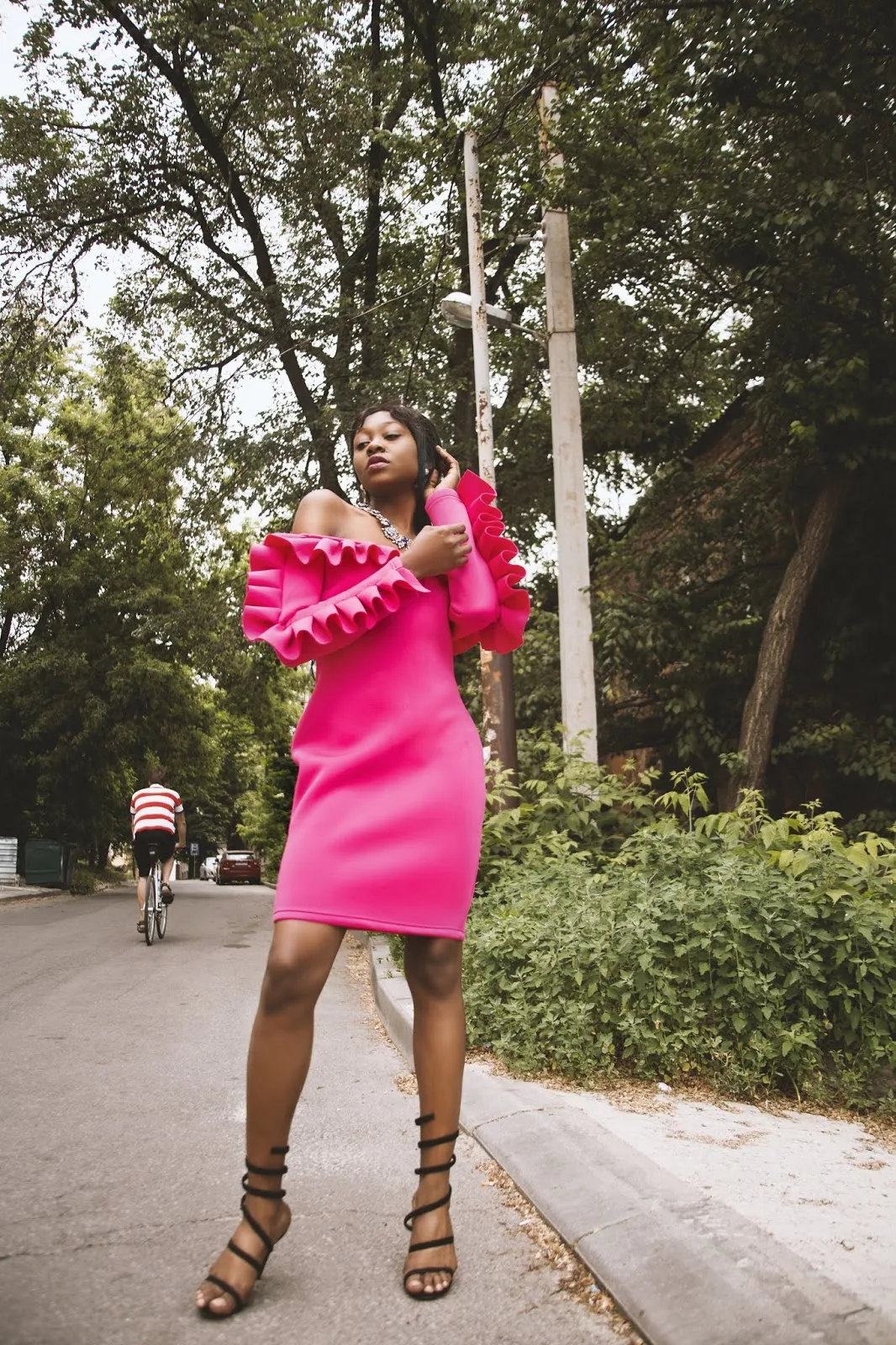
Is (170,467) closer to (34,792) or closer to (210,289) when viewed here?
(210,289)

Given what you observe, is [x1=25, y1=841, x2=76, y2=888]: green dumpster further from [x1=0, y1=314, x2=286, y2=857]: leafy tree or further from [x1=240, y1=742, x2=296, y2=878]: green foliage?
[x1=240, y1=742, x2=296, y2=878]: green foliage

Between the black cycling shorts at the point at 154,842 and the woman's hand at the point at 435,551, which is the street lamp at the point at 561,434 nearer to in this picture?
the black cycling shorts at the point at 154,842

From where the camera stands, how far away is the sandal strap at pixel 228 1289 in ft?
7.00

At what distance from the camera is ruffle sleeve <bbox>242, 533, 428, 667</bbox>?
2.39m

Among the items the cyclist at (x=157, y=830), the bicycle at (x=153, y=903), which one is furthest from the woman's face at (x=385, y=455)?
the bicycle at (x=153, y=903)

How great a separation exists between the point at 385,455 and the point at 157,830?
9.73 meters

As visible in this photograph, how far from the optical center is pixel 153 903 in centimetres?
1165

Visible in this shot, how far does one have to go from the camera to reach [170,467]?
683 inches

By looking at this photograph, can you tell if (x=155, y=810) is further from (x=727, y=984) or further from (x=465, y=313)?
(x=727, y=984)

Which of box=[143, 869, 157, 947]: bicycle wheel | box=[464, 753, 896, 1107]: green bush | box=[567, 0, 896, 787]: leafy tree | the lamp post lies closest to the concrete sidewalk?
box=[464, 753, 896, 1107]: green bush

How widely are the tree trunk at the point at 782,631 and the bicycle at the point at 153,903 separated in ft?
20.2

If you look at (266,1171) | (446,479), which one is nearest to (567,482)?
(446,479)

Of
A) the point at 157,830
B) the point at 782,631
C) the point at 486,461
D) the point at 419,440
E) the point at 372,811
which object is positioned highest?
the point at 486,461

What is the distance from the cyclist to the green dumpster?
12.9 metres
